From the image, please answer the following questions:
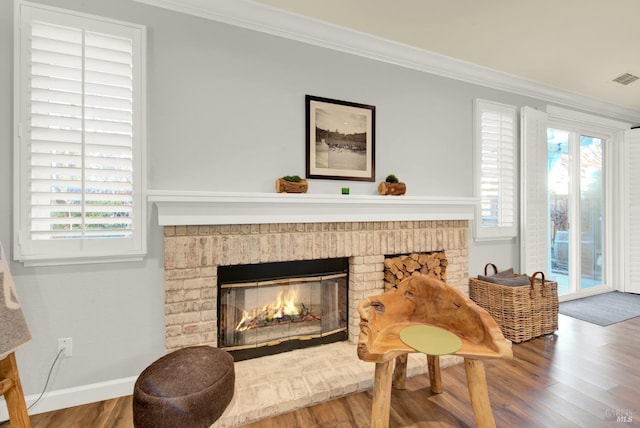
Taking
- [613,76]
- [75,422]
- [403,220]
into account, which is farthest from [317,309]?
[613,76]

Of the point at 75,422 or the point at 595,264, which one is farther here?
the point at 595,264

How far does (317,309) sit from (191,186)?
1.33 m

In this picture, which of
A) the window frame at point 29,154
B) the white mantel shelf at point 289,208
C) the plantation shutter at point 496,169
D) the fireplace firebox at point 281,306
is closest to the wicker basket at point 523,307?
the plantation shutter at point 496,169

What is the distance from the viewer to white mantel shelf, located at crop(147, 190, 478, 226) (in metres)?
1.81

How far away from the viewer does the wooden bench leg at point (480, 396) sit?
1384 millimetres

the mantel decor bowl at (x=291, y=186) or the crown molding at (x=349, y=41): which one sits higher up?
the crown molding at (x=349, y=41)

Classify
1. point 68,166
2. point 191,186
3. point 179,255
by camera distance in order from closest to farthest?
point 68,166
point 179,255
point 191,186

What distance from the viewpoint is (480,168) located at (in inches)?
121

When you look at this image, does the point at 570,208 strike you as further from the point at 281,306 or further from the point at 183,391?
the point at 183,391

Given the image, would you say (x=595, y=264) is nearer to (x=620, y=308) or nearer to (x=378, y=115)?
(x=620, y=308)

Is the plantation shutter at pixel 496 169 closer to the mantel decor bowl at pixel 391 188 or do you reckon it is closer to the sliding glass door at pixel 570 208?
the sliding glass door at pixel 570 208

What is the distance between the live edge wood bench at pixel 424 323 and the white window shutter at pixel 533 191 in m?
2.15

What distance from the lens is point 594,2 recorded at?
2.06 m

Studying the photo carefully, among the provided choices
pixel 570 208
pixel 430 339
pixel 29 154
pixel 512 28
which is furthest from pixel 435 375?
pixel 570 208
